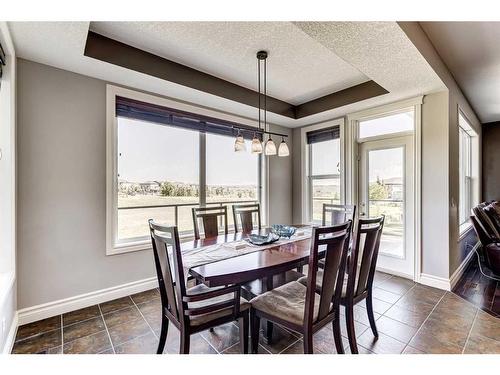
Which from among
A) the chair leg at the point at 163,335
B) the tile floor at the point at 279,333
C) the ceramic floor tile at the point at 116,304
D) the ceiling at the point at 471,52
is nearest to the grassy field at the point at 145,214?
the ceramic floor tile at the point at 116,304

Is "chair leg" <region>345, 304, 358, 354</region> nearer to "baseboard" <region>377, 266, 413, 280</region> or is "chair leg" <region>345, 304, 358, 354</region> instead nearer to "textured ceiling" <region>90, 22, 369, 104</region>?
"baseboard" <region>377, 266, 413, 280</region>

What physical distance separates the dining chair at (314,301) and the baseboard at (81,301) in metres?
1.80

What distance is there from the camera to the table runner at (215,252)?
1774 millimetres

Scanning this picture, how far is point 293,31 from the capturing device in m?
2.20

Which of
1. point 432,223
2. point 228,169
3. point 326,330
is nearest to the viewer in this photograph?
point 326,330

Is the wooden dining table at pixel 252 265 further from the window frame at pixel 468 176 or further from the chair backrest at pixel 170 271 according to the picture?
the window frame at pixel 468 176

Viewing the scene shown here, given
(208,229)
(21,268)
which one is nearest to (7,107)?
(21,268)

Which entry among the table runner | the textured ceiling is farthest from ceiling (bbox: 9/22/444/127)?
the table runner

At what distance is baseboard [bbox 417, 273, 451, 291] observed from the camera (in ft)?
9.75

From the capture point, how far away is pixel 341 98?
3.58m

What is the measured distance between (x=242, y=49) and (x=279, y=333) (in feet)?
8.80

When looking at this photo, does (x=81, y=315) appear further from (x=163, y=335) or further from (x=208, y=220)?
(x=208, y=220)

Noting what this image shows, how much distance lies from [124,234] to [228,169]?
1.75 m
